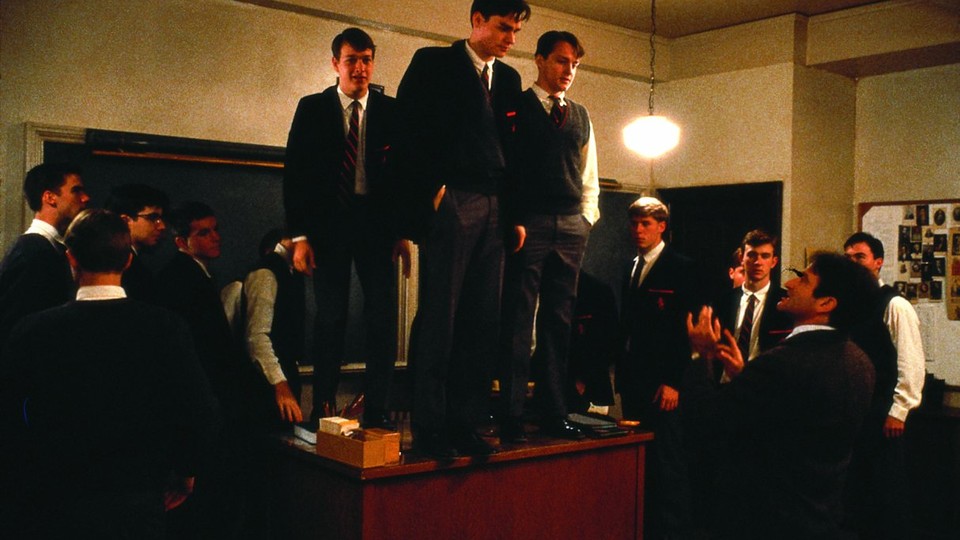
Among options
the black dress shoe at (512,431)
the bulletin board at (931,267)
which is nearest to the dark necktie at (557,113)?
the black dress shoe at (512,431)

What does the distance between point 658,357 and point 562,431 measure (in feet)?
2.71

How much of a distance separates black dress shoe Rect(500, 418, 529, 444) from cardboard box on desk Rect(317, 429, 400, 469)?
0.66m

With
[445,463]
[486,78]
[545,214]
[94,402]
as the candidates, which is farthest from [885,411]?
[94,402]

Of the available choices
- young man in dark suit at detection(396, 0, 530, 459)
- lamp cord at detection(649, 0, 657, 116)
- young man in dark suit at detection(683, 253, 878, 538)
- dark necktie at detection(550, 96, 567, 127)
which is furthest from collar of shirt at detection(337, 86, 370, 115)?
lamp cord at detection(649, 0, 657, 116)

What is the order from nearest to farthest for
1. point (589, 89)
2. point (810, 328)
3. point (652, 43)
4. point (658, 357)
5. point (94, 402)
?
1. point (94, 402)
2. point (810, 328)
3. point (658, 357)
4. point (589, 89)
5. point (652, 43)

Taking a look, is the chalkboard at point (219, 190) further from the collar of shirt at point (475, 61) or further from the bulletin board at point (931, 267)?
the bulletin board at point (931, 267)

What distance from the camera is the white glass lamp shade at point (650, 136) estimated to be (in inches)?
227

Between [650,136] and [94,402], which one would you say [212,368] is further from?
[650,136]

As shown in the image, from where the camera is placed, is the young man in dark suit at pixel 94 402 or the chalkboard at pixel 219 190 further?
the chalkboard at pixel 219 190

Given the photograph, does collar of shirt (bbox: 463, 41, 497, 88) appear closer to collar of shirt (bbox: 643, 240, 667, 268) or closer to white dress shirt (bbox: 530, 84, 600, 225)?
white dress shirt (bbox: 530, 84, 600, 225)

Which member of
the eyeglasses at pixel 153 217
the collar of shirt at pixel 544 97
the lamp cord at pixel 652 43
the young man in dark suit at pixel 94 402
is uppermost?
the lamp cord at pixel 652 43

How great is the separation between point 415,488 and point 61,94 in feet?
9.34

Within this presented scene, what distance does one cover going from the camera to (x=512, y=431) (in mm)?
3883

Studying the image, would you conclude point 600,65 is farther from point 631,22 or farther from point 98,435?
point 98,435
